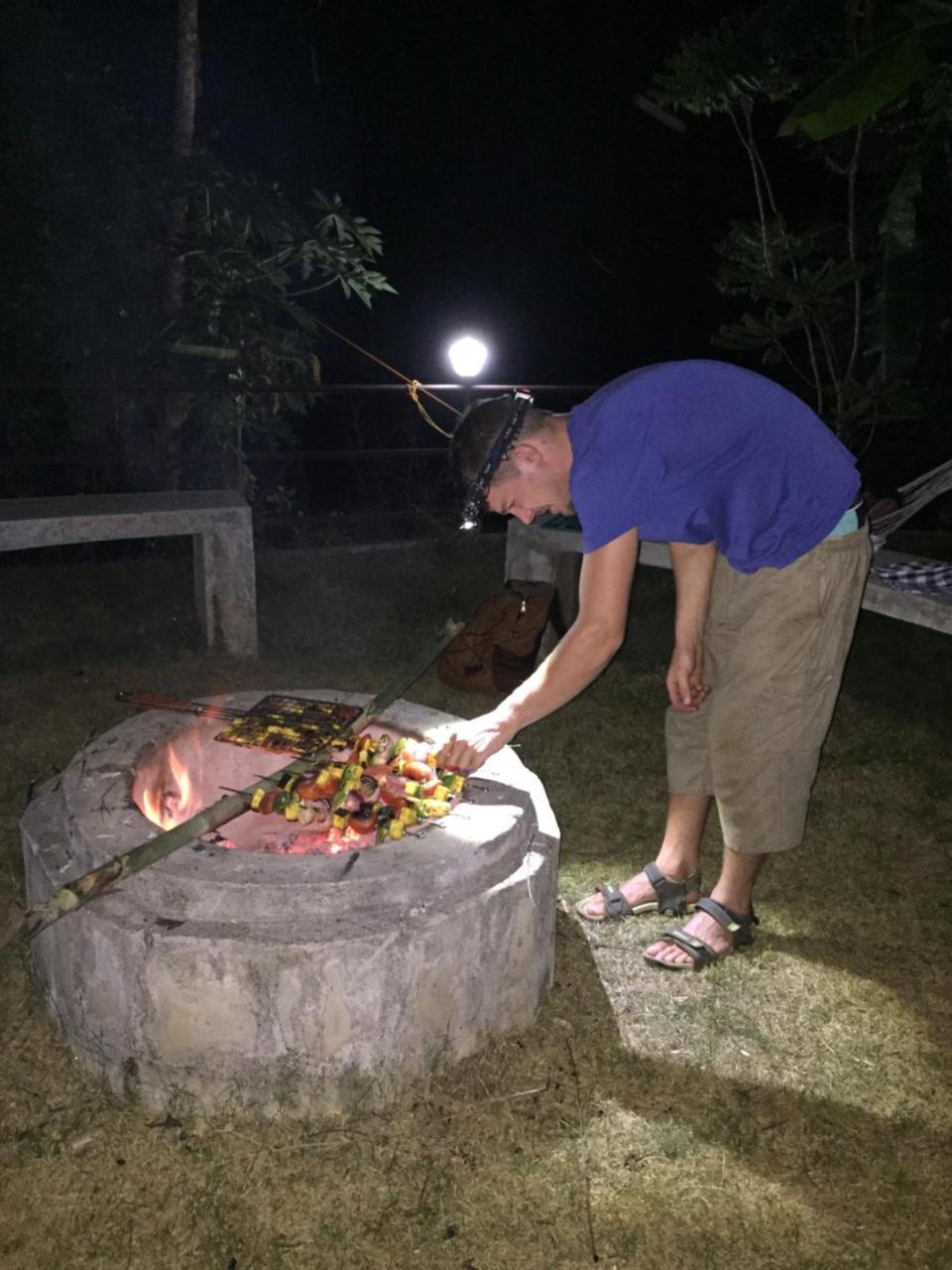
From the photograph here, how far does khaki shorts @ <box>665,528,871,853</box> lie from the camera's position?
111 inches

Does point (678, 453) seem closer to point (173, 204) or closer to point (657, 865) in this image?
point (657, 865)

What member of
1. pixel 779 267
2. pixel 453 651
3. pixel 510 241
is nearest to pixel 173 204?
pixel 453 651

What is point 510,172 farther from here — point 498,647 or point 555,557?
point 498,647

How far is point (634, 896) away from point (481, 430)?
1.71 meters

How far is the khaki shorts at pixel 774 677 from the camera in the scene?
2.82m

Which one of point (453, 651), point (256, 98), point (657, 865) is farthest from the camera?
point (256, 98)

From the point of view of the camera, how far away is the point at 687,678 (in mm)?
2959

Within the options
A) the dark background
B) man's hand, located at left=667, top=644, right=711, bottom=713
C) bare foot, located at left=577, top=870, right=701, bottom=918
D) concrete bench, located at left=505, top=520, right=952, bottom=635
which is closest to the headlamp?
man's hand, located at left=667, top=644, right=711, bottom=713

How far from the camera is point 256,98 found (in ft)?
31.0

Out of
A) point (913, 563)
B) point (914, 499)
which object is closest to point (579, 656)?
point (913, 563)

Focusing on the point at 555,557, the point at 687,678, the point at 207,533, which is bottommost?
the point at 555,557

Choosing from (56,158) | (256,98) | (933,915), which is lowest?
(933,915)

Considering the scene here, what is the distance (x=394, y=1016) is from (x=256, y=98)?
931 cm

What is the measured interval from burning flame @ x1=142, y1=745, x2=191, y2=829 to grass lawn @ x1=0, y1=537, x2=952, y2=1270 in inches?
22.7
